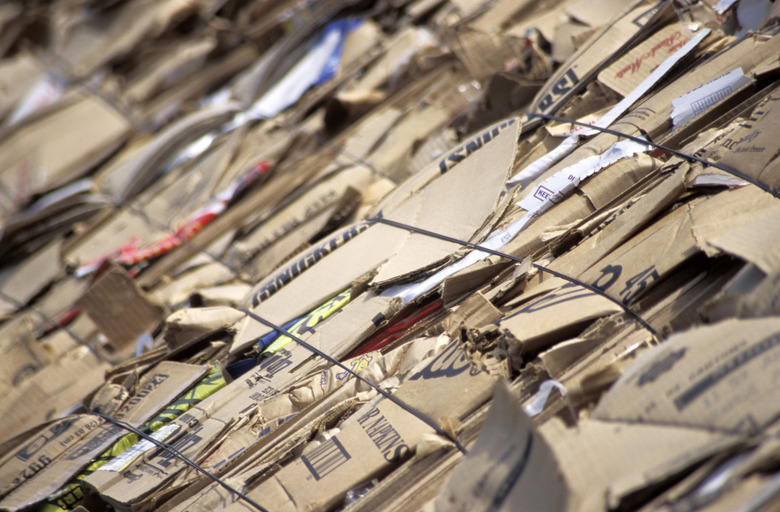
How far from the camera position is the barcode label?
212cm

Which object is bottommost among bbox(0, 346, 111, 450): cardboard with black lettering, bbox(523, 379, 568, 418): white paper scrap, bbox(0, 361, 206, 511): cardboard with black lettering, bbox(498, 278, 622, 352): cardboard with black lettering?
bbox(523, 379, 568, 418): white paper scrap

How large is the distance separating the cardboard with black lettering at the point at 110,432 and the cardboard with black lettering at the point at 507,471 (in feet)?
4.78

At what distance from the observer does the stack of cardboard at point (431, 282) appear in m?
1.62

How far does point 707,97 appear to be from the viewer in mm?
2658

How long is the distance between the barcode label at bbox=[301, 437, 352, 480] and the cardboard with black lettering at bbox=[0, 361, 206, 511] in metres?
0.82

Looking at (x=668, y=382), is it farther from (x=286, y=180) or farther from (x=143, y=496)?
(x=286, y=180)

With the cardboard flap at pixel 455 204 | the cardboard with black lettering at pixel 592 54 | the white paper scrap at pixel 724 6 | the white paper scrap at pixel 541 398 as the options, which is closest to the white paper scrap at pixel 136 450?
the cardboard flap at pixel 455 204

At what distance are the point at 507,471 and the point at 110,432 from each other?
1808 millimetres

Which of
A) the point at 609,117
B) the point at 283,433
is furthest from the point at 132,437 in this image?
the point at 609,117

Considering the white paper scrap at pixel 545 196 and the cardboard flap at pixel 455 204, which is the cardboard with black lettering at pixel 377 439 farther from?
the cardboard flap at pixel 455 204

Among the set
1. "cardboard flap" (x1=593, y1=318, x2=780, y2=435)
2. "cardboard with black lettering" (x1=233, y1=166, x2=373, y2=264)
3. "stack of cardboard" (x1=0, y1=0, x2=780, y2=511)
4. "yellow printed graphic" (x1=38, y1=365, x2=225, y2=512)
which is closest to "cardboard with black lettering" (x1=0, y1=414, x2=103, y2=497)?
"stack of cardboard" (x1=0, y1=0, x2=780, y2=511)

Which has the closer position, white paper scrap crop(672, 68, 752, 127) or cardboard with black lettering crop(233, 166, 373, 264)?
white paper scrap crop(672, 68, 752, 127)

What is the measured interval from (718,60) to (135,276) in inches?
134

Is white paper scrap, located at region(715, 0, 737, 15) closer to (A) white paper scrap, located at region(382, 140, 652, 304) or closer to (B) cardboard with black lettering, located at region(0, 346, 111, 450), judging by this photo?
(A) white paper scrap, located at region(382, 140, 652, 304)
